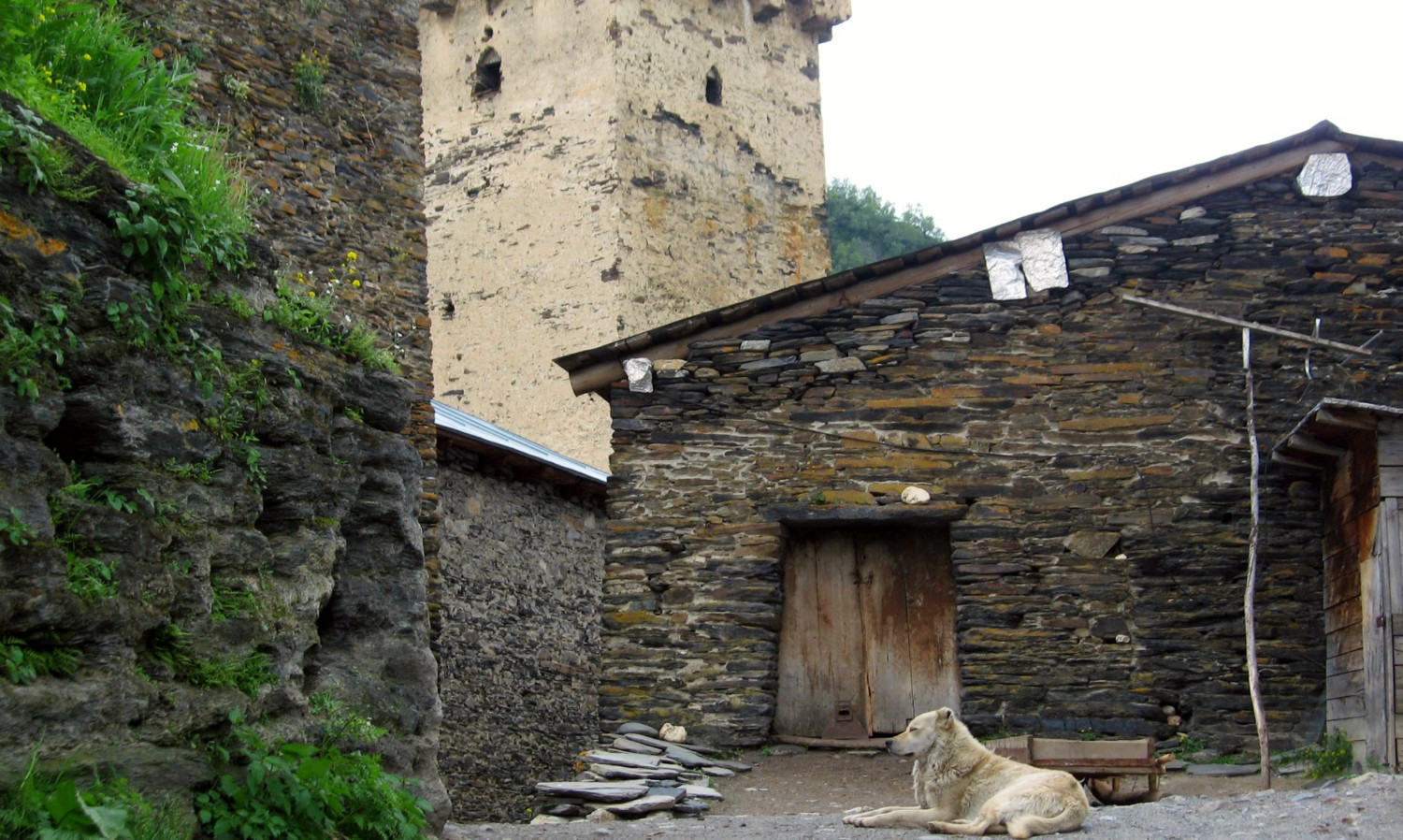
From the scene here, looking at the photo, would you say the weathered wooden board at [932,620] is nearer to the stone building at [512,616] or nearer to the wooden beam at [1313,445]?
the wooden beam at [1313,445]

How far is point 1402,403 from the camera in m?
9.28

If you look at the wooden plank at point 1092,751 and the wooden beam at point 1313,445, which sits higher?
the wooden beam at point 1313,445

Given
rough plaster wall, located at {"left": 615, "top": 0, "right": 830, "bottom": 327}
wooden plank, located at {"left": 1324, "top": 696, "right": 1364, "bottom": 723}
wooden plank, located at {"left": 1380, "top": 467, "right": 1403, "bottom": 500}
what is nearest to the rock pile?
→ wooden plank, located at {"left": 1324, "top": 696, "right": 1364, "bottom": 723}

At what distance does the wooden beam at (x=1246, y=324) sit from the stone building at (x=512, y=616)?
17.9 feet

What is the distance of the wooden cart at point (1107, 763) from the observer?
728 cm

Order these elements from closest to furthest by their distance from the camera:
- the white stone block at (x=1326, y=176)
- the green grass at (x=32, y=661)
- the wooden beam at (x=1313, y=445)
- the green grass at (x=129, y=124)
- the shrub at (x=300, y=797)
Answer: the green grass at (x=32, y=661), the shrub at (x=300, y=797), the green grass at (x=129, y=124), the wooden beam at (x=1313, y=445), the white stone block at (x=1326, y=176)

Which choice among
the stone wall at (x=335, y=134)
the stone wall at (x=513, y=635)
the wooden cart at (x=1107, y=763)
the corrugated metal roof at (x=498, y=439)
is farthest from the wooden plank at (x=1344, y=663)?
the stone wall at (x=513, y=635)

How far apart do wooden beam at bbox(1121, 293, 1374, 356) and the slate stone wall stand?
2.9 inches

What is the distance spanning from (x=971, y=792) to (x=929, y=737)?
31 centimetres

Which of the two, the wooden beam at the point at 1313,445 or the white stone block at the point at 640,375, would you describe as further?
the white stone block at the point at 640,375

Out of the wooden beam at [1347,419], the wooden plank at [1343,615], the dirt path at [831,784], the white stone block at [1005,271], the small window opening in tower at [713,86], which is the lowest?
the dirt path at [831,784]

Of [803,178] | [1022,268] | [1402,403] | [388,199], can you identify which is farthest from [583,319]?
[1402,403]

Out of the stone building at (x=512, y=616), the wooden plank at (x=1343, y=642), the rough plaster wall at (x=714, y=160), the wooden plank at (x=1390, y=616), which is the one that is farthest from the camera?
the rough plaster wall at (x=714, y=160)

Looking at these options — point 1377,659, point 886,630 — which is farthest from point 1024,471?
point 1377,659
